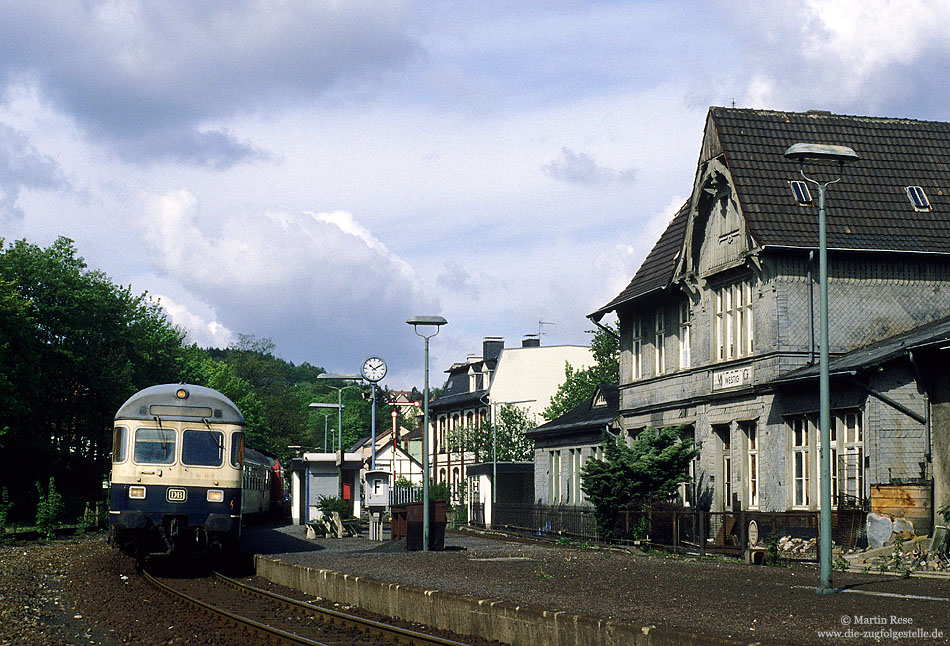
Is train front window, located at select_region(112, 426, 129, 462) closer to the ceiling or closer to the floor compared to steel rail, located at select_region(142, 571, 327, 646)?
closer to the ceiling

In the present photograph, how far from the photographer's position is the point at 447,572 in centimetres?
2111

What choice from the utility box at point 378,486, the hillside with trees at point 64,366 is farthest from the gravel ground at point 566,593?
the hillside with trees at point 64,366

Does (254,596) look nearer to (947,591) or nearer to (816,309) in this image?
(947,591)

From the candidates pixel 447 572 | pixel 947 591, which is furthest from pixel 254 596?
pixel 947 591

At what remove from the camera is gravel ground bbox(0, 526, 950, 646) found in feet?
43.5

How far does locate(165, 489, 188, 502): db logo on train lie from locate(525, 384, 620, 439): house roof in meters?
21.2

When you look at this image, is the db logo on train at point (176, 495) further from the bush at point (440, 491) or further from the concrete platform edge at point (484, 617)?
the bush at point (440, 491)

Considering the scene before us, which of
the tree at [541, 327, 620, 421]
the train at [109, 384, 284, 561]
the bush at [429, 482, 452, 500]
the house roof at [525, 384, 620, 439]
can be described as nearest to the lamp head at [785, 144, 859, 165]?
the train at [109, 384, 284, 561]

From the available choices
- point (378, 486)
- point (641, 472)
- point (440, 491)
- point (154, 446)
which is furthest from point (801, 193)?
point (440, 491)

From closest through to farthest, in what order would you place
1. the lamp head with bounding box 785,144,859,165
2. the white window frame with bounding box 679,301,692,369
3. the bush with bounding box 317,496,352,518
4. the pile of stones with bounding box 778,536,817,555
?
1. the lamp head with bounding box 785,144,859,165
2. the pile of stones with bounding box 778,536,817,555
3. the white window frame with bounding box 679,301,692,369
4. the bush with bounding box 317,496,352,518

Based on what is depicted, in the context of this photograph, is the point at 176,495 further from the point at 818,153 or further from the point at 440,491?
the point at 440,491

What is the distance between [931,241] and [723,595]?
661 inches

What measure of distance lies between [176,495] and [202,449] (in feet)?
3.11

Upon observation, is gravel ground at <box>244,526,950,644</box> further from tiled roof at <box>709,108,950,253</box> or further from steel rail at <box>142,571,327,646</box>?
tiled roof at <box>709,108,950,253</box>
